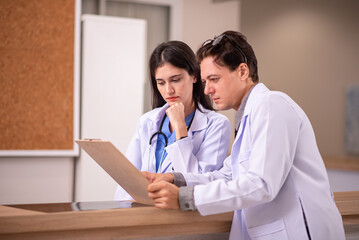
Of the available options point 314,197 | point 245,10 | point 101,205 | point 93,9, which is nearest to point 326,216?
point 314,197

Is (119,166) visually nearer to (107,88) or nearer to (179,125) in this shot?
(179,125)

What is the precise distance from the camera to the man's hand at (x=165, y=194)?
141cm

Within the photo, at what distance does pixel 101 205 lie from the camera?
59.7 inches

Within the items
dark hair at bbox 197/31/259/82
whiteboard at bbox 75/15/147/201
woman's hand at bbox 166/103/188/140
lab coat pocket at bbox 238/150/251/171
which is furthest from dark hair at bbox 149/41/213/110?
whiteboard at bbox 75/15/147/201

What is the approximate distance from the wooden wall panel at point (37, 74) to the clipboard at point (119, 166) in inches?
83.7

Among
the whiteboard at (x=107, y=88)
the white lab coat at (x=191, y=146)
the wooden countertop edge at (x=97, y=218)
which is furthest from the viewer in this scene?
the whiteboard at (x=107, y=88)

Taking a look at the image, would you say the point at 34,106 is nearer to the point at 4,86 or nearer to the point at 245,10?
the point at 4,86

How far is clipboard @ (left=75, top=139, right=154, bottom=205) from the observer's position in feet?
4.57

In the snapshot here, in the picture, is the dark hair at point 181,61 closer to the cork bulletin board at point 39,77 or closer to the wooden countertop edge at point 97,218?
the wooden countertop edge at point 97,218

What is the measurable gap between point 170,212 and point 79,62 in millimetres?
2437

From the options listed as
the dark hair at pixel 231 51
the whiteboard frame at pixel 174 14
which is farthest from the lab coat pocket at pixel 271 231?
the whiteboard frame at pixel 174 14

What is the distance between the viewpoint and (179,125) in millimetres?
1983

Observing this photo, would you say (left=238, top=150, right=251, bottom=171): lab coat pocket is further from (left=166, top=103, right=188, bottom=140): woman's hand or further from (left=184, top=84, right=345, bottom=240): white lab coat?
(left=166, top=103, right=188, bottom=140): woman's hand

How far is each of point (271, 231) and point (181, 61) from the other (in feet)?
3.14
